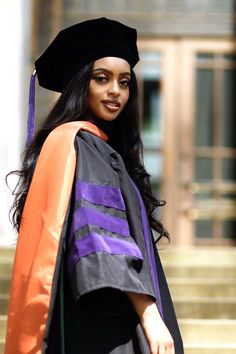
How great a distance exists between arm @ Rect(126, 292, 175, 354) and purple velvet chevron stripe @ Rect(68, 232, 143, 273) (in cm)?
11

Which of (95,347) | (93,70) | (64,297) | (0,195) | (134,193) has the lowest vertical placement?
(0,195)

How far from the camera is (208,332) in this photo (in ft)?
14.2

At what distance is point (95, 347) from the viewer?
6.48ft

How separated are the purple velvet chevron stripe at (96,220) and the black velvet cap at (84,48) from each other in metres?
0.47

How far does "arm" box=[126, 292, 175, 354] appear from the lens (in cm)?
190

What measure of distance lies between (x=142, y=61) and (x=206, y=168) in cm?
124

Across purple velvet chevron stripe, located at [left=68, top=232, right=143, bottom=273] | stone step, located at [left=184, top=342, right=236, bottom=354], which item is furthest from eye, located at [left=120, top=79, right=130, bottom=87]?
stone step, located at [left=184, top=342, right=236, bottom=354]

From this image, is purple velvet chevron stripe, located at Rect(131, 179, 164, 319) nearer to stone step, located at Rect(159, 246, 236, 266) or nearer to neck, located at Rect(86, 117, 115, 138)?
neck, located at Rect(86, 117, 115, 138)

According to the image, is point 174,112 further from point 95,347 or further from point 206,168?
point 95,347

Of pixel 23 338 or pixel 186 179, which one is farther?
pixel 186 179

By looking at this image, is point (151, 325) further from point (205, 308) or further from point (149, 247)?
point (205, 308)

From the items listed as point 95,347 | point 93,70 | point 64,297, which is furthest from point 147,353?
point 93,70

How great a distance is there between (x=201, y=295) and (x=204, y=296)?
22 millimetres

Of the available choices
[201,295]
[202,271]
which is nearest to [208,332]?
[201,295]
